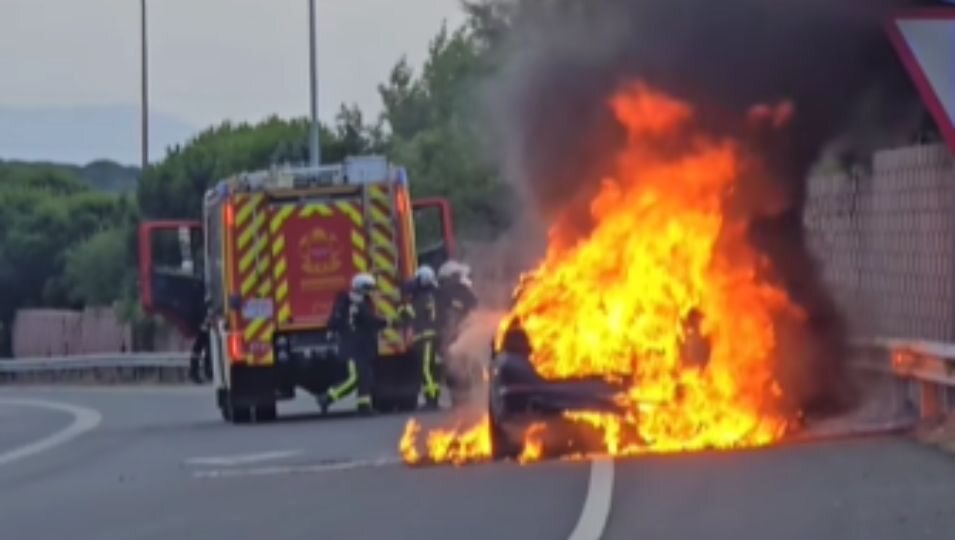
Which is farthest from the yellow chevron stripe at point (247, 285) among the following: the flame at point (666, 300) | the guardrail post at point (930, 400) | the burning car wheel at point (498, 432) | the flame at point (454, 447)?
the guardrail post at point (930, 400)

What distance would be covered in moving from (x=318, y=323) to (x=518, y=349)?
34.2ft

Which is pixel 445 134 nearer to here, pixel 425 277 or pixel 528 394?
pixel 425 277

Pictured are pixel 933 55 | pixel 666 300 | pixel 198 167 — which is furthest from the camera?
pixel 198 167

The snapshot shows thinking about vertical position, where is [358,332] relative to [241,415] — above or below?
above

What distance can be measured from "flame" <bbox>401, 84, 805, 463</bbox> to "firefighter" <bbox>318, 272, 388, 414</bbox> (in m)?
7.44

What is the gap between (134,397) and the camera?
133ft

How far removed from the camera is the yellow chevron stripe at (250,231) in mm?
27875

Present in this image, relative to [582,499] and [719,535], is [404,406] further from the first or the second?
[719,535]

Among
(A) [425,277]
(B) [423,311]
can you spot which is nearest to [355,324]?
(B) [423,311]

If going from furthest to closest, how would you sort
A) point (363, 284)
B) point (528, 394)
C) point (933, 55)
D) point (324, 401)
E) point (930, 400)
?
1. point (324, 401)
2. point (363, 284)
3. point (930, 400)
4. point (933, 55)
5. point (528, 394)

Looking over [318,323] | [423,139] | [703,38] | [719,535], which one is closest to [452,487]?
[719,535]

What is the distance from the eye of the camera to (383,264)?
92.5 ft

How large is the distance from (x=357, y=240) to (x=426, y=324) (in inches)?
55.3

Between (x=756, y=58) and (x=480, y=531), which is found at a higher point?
(x=756, y=58)
